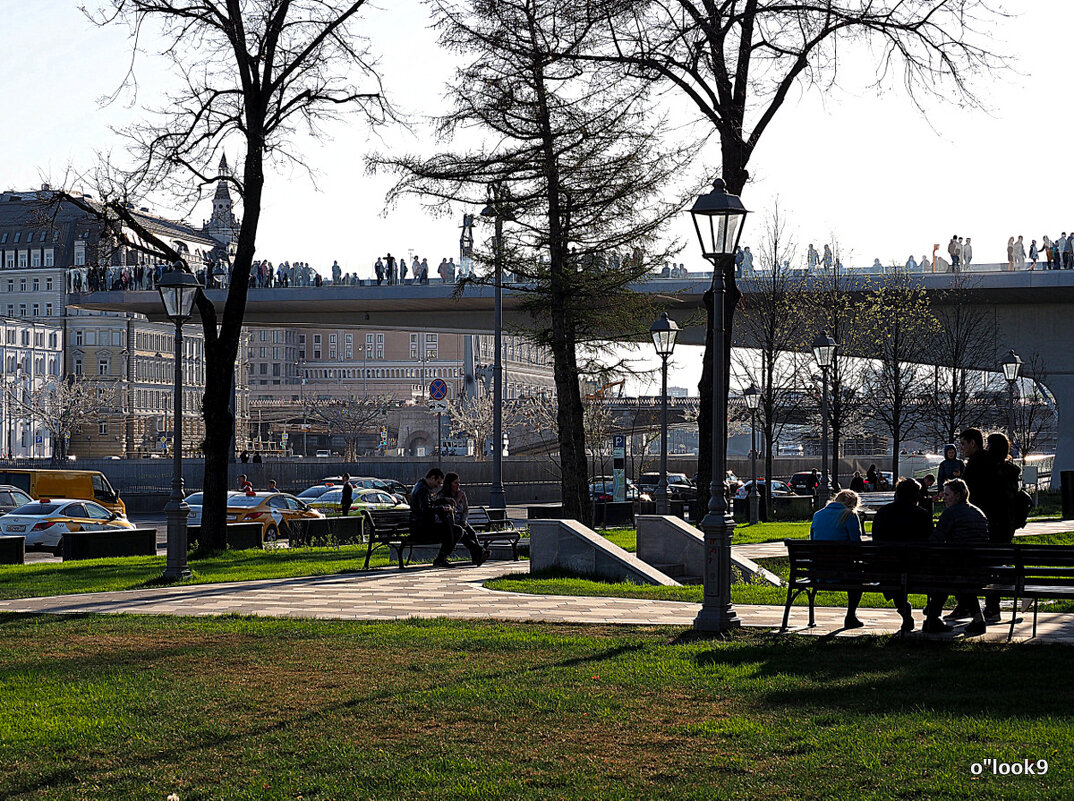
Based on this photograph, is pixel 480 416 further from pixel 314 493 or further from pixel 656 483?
pixel 314 493

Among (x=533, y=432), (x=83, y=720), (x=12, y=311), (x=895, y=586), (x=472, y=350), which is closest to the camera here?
(x=83, y=720)

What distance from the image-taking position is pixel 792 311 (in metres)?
43.3

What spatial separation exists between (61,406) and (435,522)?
290 feet

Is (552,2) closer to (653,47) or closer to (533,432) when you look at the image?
(653,47)

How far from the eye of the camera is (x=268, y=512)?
3284cm

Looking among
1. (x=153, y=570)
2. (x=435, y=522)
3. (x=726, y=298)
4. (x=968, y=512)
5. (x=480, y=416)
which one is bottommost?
(x=153, y=570)

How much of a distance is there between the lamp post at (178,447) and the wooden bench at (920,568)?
9511 millimetres

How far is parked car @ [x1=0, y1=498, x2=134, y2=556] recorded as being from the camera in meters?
30.3

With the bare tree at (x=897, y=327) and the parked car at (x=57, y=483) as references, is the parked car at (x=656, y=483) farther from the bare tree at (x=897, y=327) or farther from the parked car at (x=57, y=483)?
the parked car at (x=57, y=483)

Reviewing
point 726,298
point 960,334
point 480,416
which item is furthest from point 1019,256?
point 480,416

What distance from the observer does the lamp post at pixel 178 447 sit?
1888cm

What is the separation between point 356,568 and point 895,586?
11.0 m

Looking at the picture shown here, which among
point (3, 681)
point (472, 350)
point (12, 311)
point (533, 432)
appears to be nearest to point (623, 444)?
point (3, 681)

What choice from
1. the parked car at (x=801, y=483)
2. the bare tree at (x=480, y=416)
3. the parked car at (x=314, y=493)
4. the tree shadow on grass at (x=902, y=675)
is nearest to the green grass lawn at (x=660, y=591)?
the tree shadow on grass at (x=902, y=675)
